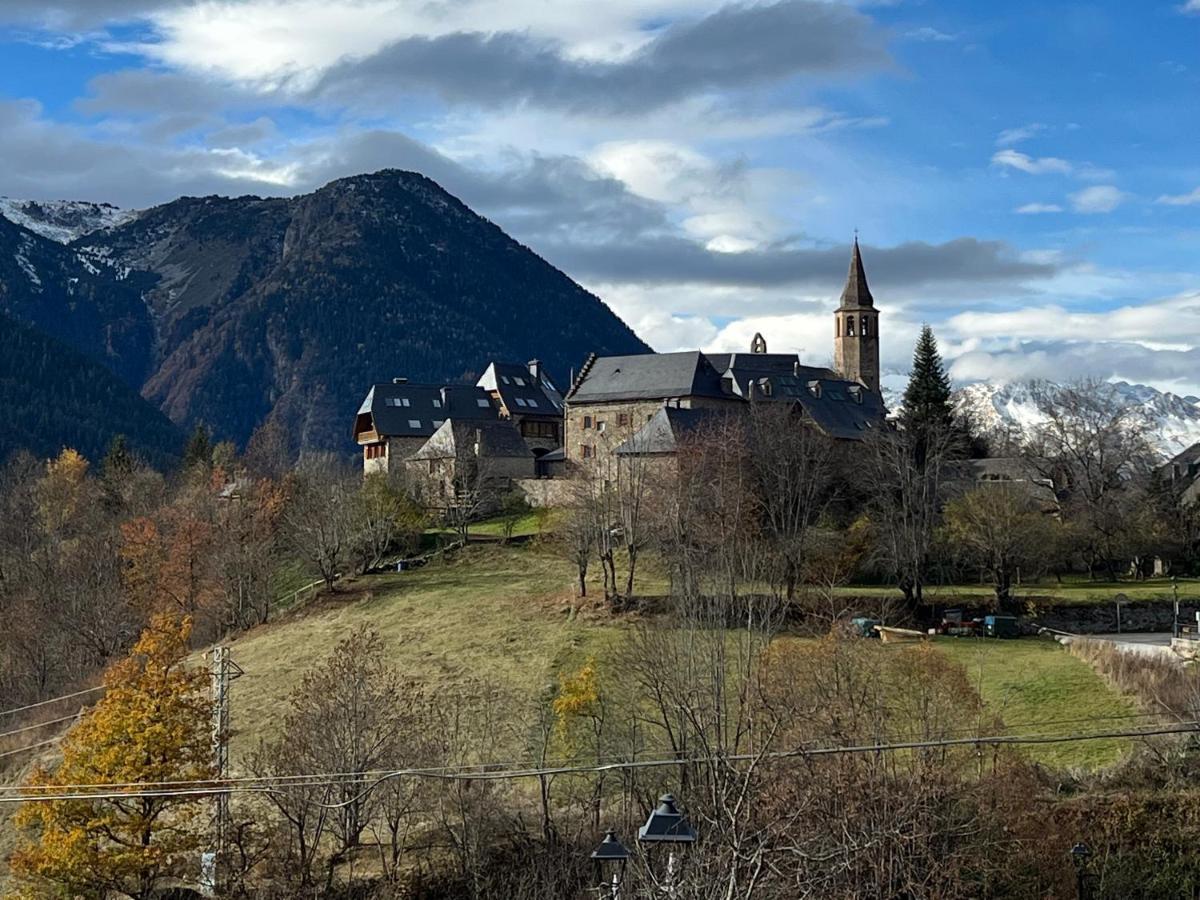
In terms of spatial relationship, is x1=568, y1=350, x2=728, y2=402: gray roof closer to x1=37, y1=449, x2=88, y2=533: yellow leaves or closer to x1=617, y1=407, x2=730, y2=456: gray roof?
x1=617, y1=407, x2=730, y2=456: gray roof

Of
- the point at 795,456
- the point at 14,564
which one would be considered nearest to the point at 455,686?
the point at 795,456

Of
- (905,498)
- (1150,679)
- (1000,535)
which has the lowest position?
(1150,679)

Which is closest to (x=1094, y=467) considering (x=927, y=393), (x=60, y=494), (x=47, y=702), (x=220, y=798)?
(x=927, y=393)

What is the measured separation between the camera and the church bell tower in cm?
10444

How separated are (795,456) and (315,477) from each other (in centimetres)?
2546

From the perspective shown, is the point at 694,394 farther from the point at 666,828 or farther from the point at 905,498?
the point at 666,828

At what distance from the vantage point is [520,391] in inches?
3967

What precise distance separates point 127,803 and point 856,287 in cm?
7993

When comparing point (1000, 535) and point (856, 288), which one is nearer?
point (1000, 535)

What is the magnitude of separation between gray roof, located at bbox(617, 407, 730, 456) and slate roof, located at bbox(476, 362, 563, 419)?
2525 cm

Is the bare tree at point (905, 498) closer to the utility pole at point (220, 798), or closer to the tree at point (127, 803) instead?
the utility pole at point (220, 798)

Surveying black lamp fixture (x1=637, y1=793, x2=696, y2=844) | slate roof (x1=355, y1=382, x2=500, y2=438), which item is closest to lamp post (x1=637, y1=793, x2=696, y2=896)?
black lamp fixture (x1=637, y1=793, x2=696, y2=844)

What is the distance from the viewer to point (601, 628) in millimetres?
50531

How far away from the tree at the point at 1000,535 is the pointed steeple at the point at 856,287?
142ft
